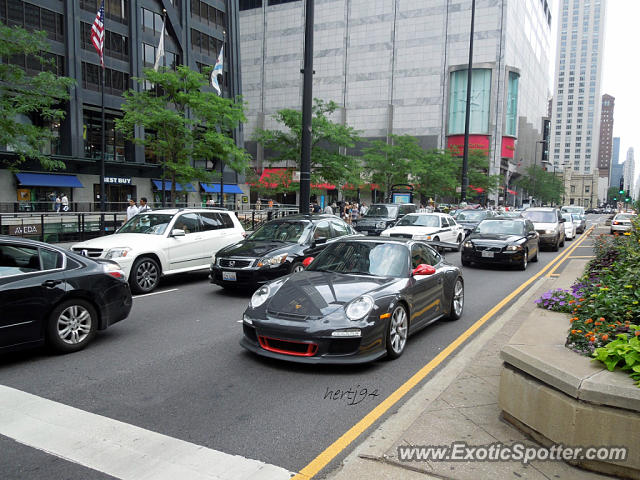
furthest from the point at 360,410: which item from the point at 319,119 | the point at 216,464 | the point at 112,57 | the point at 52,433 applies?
the point at 112,57

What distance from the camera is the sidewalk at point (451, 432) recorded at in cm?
329

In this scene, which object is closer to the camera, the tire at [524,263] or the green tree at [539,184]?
the tire at [524,263]

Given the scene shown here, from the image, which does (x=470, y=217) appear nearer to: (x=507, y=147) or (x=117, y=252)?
(x=117, y=252)

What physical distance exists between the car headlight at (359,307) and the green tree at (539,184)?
78.9m

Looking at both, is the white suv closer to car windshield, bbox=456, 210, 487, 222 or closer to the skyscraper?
car windshield, bbox=456, 210, 487, 222

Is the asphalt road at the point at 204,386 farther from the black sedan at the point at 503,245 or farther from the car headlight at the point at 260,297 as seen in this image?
the black sedan at the point at 503,245


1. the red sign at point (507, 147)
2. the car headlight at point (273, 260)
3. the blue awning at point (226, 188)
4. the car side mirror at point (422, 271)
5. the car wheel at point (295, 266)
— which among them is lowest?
the car wheel at point (295, 266)

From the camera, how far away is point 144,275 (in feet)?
33.7

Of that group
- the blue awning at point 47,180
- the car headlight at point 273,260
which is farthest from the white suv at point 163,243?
the blue awning at point 47,180

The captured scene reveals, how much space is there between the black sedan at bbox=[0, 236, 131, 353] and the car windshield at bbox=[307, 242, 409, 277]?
2800mm

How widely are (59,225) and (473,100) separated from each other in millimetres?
55210

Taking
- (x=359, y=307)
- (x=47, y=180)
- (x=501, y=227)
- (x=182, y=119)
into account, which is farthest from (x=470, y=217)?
(x=47, y=180)

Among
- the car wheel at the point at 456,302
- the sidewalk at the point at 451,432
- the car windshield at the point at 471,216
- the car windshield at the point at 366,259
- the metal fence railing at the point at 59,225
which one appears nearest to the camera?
the sidewalk at the point at 451,432

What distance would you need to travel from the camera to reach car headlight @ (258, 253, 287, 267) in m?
9.55
